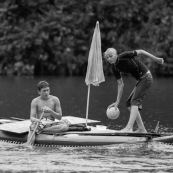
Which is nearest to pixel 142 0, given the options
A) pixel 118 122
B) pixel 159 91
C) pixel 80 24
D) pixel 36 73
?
pixel 80 24

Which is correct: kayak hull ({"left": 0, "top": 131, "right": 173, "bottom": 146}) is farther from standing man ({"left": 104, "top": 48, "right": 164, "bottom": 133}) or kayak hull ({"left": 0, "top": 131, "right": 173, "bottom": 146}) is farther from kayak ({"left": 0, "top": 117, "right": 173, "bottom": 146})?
standing man ({"left": 104, "top": 48, "right": 164, "bottom": 133})

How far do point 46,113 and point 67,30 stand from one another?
32800 mm

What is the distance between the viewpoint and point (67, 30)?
161 feet

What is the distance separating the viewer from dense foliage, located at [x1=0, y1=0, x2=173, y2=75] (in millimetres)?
48375

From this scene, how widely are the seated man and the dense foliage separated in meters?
31.1

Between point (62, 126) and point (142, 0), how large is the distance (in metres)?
34.3

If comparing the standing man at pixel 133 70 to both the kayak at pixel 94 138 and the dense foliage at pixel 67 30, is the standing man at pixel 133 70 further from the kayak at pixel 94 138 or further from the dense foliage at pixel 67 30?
the dense foliage at pixel 67 30

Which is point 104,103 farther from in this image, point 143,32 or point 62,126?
point 143,32

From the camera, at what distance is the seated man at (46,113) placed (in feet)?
53.1

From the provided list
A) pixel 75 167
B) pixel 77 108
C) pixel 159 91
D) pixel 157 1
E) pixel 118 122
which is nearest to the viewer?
pixel 75 167

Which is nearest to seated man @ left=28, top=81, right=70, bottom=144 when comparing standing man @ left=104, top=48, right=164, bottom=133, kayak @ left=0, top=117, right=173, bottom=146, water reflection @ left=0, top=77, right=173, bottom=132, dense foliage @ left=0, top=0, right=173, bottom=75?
kayak @ left=0, top=117, right=173, bottom=146

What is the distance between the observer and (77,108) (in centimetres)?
2427

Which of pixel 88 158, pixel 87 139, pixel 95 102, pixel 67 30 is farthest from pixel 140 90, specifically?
pixel 67 30

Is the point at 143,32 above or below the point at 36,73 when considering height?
above
